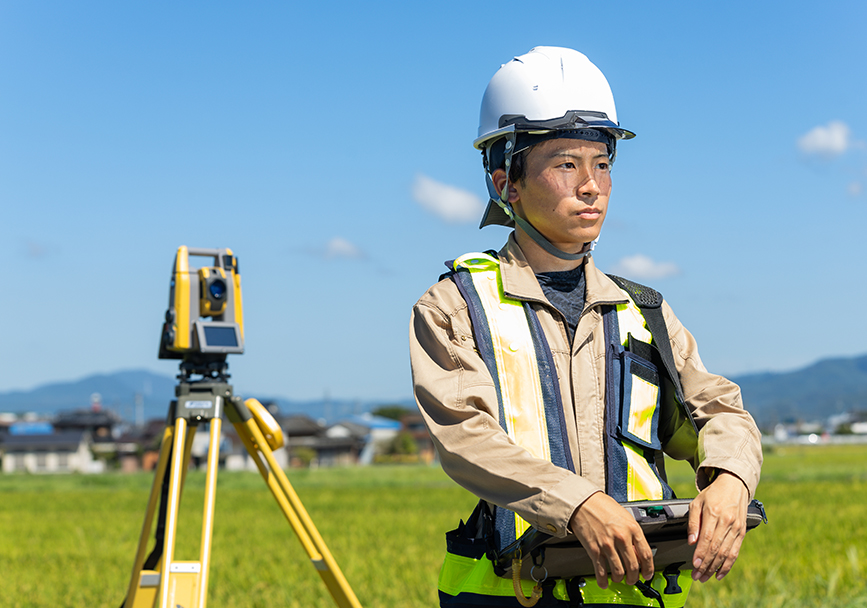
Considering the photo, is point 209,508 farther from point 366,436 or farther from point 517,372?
point 366,436

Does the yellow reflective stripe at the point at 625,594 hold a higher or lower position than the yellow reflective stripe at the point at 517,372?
lower

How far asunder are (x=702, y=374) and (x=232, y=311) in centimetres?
231

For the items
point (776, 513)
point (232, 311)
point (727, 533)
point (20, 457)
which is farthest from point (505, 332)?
point (20, 457)

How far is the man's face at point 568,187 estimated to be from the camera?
6.61ft

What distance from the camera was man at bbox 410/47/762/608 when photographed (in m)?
1.79

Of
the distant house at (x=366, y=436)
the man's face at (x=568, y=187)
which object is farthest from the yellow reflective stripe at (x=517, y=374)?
the distant house at (x=366, y=436)

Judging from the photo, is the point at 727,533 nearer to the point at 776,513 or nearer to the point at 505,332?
the point at 505,332

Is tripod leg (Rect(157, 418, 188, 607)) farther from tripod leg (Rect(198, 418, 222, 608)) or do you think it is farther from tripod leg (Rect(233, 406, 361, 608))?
tripod leg (Rect(233, 406, 361, 608))

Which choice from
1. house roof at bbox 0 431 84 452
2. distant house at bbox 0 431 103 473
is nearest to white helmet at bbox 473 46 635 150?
distant house at bbox 0 431 103 473

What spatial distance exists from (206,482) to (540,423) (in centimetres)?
188

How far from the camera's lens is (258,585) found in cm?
820

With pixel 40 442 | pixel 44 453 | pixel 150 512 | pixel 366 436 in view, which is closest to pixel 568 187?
pixel 150 512

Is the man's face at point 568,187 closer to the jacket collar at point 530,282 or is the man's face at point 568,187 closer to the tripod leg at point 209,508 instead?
the jacket collar at point 530,282

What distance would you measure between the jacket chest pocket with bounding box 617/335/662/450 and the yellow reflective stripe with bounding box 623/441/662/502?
0.10ft
